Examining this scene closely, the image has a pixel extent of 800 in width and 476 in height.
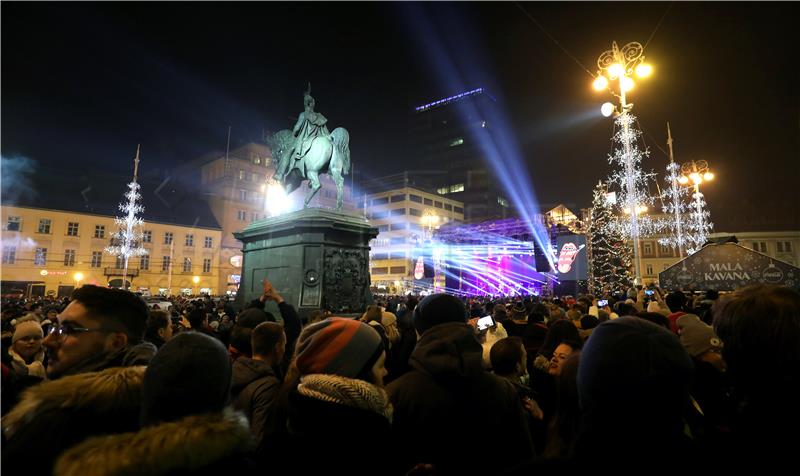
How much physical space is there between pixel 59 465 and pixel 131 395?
0.42 meters

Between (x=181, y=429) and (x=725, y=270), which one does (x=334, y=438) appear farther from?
(x=725, y=270)

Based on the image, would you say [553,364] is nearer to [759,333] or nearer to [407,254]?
[759,333]

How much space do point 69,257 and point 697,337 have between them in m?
57.8

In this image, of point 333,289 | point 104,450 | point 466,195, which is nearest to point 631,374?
point 104,450

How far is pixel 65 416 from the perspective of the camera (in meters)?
1.73

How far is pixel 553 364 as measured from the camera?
3770 millimetres

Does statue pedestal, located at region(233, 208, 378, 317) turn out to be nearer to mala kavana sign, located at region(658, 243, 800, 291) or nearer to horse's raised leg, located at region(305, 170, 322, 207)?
horse's raised leg, located at region(305, 170, 322, 207)

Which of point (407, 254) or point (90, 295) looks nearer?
point (90, 295)

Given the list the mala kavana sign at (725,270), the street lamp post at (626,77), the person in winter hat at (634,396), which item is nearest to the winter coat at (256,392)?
the person in winter hat at (634,396)

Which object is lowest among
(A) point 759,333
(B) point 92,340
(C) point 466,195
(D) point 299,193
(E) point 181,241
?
(B) point 92,340

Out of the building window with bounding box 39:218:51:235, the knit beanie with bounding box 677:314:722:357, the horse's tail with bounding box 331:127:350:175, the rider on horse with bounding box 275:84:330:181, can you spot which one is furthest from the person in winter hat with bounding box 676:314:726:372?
the building window with bounding box 39:218:51:235

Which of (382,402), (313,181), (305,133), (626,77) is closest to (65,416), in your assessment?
(382,402)

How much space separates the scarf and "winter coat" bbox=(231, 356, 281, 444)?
1036 millimetres

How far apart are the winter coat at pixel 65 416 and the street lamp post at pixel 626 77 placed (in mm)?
18122
